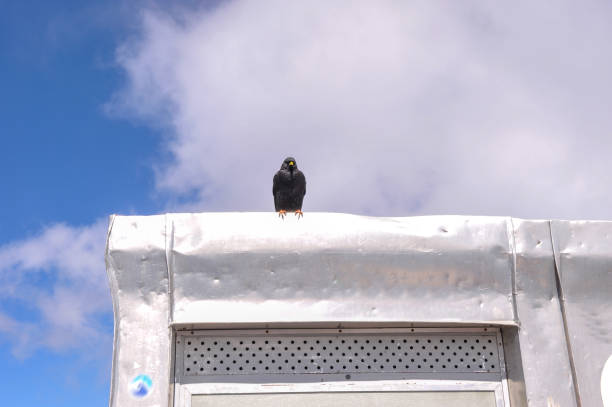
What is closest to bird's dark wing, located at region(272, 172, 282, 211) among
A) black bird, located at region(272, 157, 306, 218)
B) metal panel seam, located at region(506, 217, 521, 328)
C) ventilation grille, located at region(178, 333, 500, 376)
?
black bird, located at region(272, 157, 306, 218)

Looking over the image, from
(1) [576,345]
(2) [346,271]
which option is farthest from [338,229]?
(1) [576,345]

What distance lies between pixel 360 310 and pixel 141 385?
64.7 inches

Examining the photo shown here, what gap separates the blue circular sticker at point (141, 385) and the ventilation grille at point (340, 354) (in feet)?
1.02

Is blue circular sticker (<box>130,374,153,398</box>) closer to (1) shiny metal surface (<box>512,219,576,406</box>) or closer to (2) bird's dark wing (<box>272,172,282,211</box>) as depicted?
(1) shiny metal surface (<box>512,219,576,406</box>)

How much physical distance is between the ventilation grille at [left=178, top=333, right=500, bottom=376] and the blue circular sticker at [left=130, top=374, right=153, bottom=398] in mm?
312

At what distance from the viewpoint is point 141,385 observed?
4.37m

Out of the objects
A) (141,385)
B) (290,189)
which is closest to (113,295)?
(141,385)

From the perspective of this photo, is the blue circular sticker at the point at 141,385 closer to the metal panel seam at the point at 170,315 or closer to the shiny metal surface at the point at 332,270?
the metal panel seam at the point at 170,315

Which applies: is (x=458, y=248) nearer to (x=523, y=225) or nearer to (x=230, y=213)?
(x=523, y=225)

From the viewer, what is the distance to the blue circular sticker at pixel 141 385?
4.35 m

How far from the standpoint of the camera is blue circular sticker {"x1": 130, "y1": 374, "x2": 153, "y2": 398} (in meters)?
4.35

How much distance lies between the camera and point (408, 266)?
4.74 meters

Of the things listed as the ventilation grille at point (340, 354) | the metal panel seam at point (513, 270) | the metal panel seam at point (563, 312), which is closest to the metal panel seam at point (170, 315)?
the ventilation grille at point (340, 354)

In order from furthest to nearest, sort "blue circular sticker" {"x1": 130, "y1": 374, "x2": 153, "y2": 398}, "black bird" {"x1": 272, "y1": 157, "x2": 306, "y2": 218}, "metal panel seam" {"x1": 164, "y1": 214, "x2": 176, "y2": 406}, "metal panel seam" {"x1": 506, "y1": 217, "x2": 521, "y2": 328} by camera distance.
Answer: "black bird" {"x1": 272, "y1": 157, "x2": 306, "y2": 218} → "metal panel seam" {"x1": 506, "y1": 217, "x2": 521, "y2": 328} → "metal panel seam" {"x1": 164, "y1": 214, "x2": 176, "y2": 406} → "blue circular sticker" {"x1": 130, "y1": 374, "x2": 153, "y2": 398}
